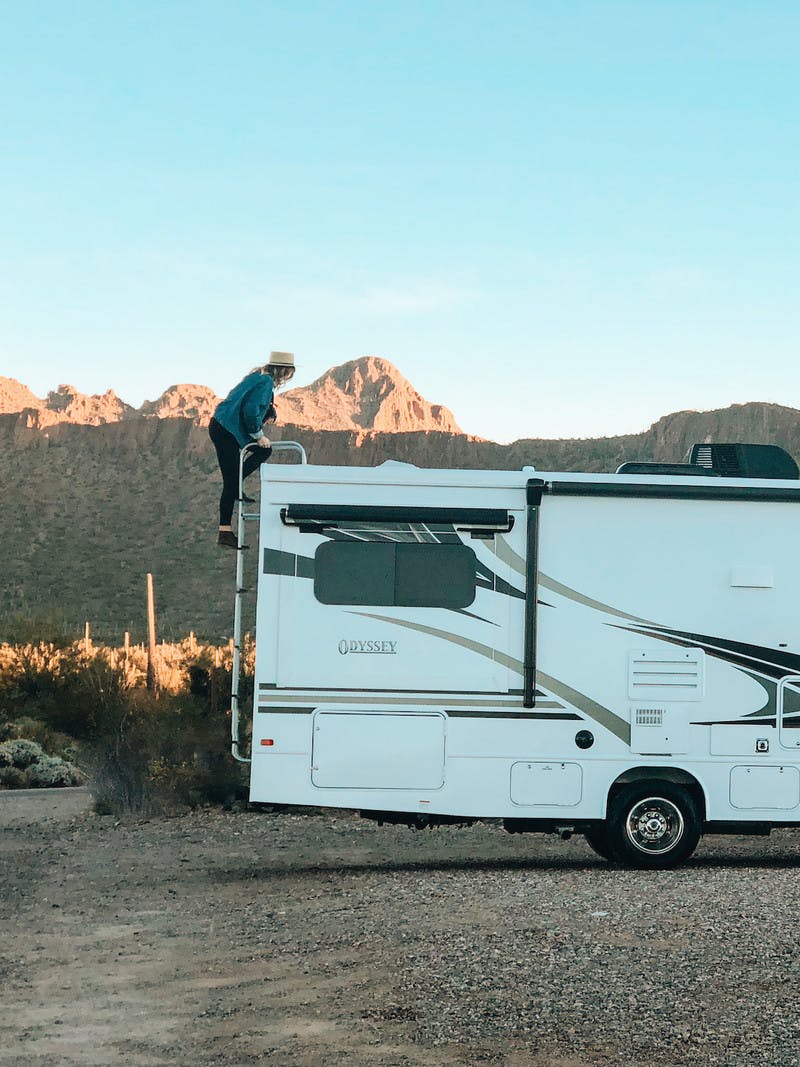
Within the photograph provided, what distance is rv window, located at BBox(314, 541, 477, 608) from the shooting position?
32.7 ft

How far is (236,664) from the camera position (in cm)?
1000

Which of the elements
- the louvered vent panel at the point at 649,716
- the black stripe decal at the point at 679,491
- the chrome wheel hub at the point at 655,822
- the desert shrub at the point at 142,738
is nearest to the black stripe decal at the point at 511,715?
the louvered vent panel at the point at 649,716

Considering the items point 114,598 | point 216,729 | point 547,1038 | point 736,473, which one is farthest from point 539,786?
point 114,598

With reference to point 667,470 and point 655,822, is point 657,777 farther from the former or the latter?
point 667,470

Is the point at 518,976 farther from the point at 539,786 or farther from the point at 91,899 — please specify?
the point at 91,899

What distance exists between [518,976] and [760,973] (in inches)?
45.9

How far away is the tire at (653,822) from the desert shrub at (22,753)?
14.0 metres

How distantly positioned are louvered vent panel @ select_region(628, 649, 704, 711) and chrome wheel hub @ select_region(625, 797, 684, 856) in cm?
77

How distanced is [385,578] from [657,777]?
8.17ft

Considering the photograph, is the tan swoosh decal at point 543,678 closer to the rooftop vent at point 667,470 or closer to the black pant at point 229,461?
the black pant at point 229,461

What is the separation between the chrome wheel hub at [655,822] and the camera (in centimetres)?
998

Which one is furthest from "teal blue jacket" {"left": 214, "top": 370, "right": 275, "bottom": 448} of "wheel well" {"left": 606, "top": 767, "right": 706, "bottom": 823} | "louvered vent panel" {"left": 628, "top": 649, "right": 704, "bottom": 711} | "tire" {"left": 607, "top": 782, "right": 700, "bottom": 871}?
"tire" {"left": 607, "top": 782, "right": 700, "bottom": 871}

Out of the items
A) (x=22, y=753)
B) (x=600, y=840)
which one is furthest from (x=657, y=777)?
(x=22, y=753)

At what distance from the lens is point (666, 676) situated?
33.0 ft
